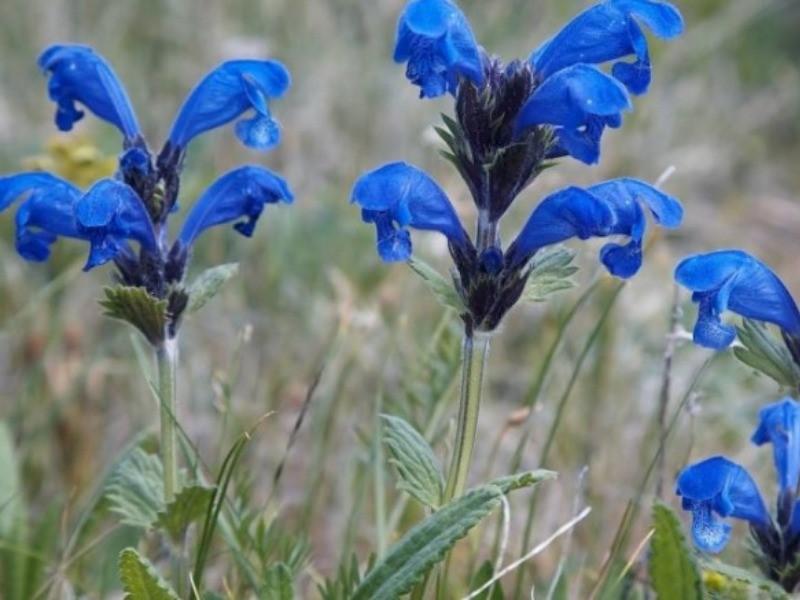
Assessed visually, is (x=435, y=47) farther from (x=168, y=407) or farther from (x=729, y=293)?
(x=168, y=407)

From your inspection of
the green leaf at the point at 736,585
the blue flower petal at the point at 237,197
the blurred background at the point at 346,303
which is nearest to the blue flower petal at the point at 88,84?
the blue flower petal at the point at 237,197

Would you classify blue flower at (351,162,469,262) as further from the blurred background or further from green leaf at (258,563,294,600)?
the blurred background

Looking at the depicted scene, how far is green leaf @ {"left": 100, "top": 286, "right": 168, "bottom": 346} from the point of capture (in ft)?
5.95

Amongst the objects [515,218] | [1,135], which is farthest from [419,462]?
[1,135]

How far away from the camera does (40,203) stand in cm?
192

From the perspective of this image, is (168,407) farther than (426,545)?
Yes

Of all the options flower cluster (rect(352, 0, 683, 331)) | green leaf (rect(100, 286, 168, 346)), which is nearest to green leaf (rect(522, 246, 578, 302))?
flower cluster (rect(352, 0, 683, 331))

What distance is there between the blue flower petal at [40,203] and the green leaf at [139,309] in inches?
5.2

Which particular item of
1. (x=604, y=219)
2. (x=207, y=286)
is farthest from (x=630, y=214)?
(x=207, y=286)

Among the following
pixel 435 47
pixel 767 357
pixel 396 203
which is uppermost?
pixel 435 47

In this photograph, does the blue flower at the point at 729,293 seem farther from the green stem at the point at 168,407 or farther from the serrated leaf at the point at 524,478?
the green stem at the point at 168,407

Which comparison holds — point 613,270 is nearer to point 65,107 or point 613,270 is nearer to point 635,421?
point 65,107

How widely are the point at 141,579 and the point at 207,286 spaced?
1.57 feet

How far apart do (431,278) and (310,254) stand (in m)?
2.12
